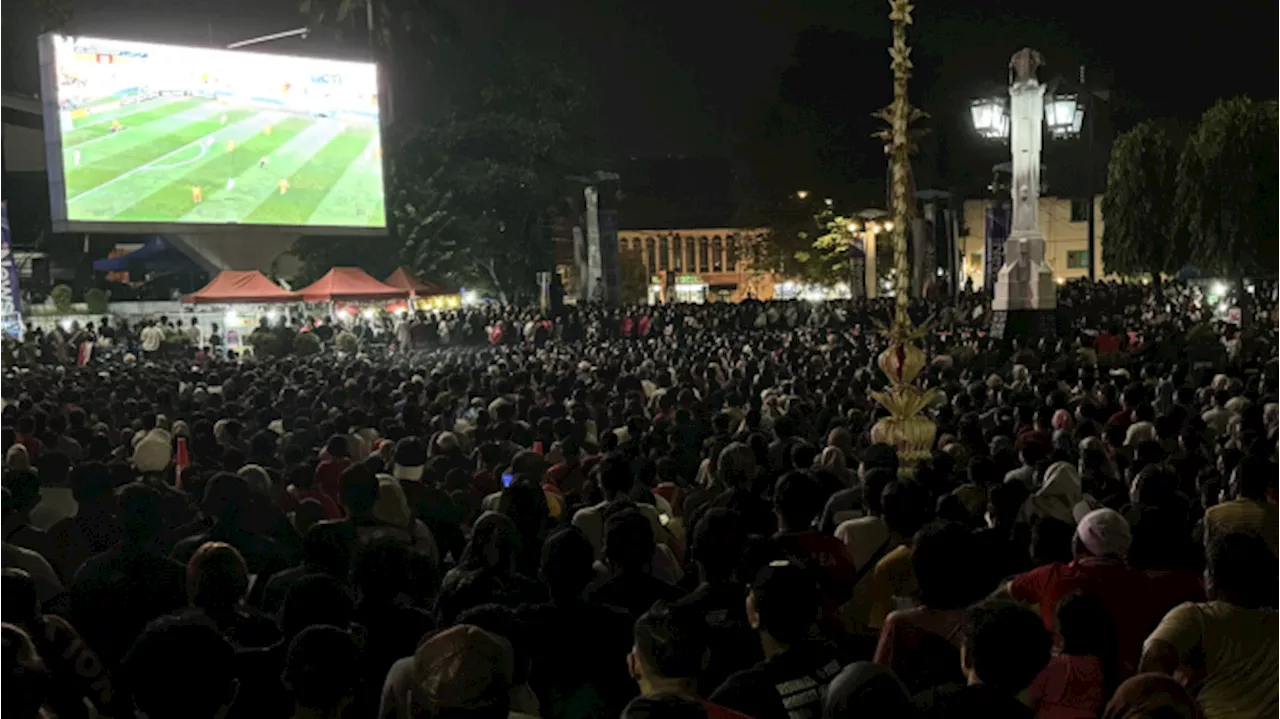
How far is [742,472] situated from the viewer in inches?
277

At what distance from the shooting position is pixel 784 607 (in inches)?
141

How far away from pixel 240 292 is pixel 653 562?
25938mm

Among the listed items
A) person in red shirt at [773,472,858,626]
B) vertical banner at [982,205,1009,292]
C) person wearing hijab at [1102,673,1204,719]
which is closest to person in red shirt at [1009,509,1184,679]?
person in red shirt at [773,472,858,626]

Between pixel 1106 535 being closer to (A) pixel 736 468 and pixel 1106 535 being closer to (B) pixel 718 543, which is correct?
(B) pixel 718 543

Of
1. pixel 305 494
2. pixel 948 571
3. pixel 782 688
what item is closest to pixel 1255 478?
pixel 948 571

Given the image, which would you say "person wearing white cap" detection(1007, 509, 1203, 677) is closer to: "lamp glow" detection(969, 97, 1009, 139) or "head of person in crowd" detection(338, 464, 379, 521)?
"head of person in crowd" detection(338, 464, 379, 521)

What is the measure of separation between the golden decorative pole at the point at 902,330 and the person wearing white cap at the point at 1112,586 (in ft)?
15.9

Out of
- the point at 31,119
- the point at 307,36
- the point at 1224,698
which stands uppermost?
the point at 307,36

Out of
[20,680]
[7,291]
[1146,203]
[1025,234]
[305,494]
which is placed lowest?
[305,494]

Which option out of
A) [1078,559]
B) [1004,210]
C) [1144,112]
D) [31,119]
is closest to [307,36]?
[31,119]

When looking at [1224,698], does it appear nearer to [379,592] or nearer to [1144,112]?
[379,592]

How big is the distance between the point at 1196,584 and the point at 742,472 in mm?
2981

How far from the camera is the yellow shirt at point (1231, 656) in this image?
3664 mm

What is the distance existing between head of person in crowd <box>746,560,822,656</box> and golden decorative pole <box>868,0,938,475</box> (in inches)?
235
